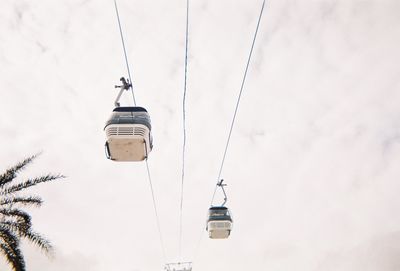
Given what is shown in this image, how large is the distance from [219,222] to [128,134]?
8.44 metres

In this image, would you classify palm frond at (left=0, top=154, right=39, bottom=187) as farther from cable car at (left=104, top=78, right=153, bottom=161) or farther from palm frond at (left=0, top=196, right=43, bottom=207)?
cable car at (left=104, top=78, right=153, bottom=161)

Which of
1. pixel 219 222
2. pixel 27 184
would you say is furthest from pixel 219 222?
pixel 27 184

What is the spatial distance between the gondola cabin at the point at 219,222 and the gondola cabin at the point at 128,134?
7.84 meters

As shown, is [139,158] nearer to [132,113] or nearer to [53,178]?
[132,113]

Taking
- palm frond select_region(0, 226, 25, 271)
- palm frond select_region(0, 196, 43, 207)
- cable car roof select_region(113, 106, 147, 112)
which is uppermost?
palm frond select_region(0, 196, 43, 207)

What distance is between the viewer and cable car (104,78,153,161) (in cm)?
604

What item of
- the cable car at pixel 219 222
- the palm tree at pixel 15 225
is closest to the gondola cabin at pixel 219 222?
the cable car at pixel 219 222

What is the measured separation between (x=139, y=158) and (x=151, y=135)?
55 centimetres

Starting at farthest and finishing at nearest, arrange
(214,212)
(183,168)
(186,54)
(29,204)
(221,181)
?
(221,181) < (214,212) < (29,204) < (183,168) < (186,54)

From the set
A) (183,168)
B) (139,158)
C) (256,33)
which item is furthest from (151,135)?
(183,168)

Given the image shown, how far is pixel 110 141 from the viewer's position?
6.05 meters

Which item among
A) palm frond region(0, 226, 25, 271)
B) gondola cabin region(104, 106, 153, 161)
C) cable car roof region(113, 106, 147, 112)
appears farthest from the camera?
palm frond region(0, 226, 25, 271)

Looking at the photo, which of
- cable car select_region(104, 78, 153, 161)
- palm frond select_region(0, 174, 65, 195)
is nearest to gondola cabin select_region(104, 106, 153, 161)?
cable car select_region(104, 78, 153, 161)

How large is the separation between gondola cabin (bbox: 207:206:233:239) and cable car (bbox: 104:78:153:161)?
7839 mm
